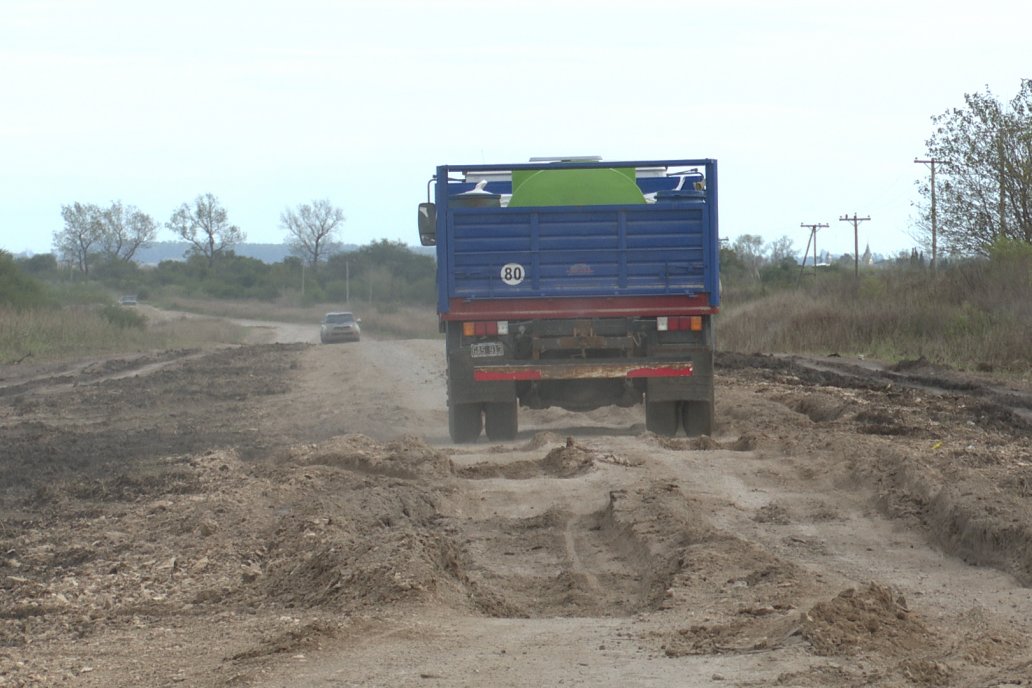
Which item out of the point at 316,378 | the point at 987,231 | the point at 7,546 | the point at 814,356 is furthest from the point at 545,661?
the point at 987,231

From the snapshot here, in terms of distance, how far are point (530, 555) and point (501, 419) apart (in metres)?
5.99

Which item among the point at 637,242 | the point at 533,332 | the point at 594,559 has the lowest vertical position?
the point at 594,559

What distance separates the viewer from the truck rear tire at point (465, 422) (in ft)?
47.3

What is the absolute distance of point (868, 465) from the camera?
35.8ft

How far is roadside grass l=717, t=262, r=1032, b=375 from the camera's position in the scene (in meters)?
27.8

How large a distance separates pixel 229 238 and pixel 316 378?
5096 inches

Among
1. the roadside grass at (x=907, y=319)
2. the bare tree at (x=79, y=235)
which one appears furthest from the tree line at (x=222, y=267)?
the roadside grass at (x=907, y=319)

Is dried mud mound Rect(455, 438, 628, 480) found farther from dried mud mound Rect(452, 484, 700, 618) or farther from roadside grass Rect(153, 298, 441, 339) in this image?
roadside grass Rect(153, 298, 441, 339)

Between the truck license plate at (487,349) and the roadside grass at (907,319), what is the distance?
13366 mm

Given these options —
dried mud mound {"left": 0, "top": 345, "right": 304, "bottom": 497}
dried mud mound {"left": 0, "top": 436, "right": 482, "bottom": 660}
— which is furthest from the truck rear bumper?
dried mud mound {"left": 0, "top": 345, "right": 304, "bottom": 497}

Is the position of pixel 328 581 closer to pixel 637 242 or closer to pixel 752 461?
pixel 752 461

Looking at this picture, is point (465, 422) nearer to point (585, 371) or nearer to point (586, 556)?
point (585, 371)

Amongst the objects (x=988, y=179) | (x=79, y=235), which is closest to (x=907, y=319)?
(x=988, y=179)

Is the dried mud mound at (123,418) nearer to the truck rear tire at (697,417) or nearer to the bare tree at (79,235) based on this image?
the truck rear tire at (697,417)
